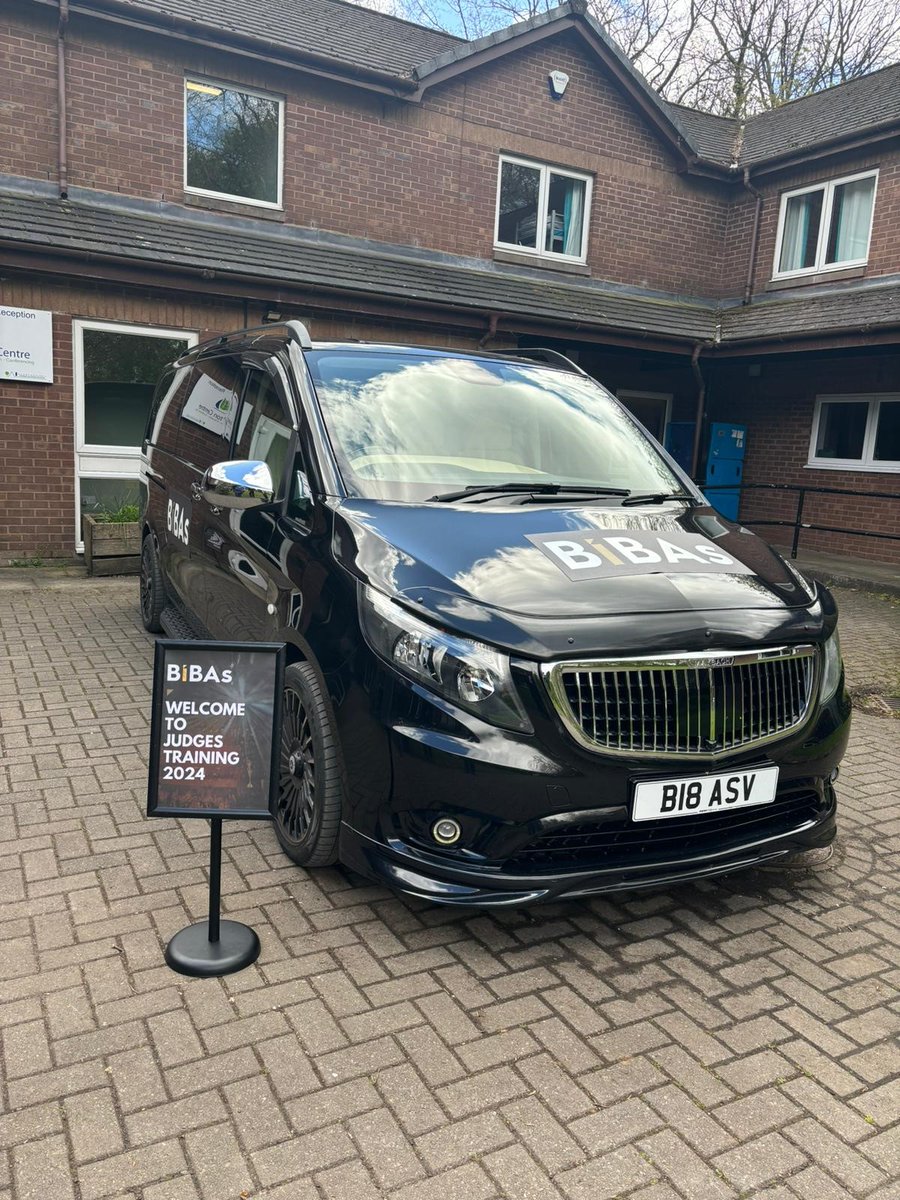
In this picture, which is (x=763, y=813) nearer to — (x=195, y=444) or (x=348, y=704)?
(x=348, y=704)

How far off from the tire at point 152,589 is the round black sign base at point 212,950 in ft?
12.6

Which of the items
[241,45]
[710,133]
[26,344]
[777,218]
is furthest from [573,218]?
[26,344]

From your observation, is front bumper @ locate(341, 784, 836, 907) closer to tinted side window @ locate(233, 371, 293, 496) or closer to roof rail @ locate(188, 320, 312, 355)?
tinted side window @ locate(233, 371, 293, 496)

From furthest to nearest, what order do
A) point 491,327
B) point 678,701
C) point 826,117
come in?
point 826,117
point 491,327
point 678,701

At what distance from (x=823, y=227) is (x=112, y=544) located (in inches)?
456

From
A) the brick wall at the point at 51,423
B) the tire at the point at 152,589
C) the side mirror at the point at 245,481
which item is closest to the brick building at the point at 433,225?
the brick wall at the point at 51,423

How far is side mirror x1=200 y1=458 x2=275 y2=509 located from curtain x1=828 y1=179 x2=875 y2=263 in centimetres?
1264

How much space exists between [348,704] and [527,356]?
2924mm

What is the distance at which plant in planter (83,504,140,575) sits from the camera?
937cm

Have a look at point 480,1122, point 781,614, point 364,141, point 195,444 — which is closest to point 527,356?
point 195,444

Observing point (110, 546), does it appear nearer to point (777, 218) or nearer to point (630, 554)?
point (630, 554)

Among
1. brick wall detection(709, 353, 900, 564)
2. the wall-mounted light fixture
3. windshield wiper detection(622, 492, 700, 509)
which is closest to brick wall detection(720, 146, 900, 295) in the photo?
brick wall detection(709, 353, 900, 564)

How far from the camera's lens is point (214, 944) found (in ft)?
9.51

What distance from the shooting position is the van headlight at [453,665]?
2668 mm
